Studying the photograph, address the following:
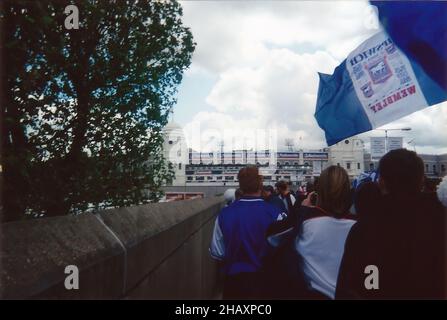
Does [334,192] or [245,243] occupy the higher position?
[334,192]

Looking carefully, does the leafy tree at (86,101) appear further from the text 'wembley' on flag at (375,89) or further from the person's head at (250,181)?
the text 'wembley' on flag at (375,89)

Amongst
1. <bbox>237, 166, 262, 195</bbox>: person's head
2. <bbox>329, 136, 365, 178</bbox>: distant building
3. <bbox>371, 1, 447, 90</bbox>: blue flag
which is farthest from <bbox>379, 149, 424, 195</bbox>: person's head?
<bbox>329, 136, 365, 178</bbox>: distant building

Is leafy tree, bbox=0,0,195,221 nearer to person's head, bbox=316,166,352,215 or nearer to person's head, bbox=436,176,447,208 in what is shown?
person's head, bbox=316,166,352,215

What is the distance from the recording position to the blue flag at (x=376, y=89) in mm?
4625

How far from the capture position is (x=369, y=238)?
100 inches

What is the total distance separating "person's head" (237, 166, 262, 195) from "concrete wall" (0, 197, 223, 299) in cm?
74

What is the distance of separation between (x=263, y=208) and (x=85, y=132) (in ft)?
13.9

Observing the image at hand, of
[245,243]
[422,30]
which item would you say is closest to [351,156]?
[422,30]

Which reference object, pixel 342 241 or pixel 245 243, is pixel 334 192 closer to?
pixel 342 241

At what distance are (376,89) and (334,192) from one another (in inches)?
84.8

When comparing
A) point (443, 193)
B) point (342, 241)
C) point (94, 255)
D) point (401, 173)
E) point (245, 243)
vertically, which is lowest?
point (245, 243)

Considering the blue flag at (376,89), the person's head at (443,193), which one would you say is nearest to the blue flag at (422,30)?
the blue flag at (376,89)

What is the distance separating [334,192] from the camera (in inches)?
130
